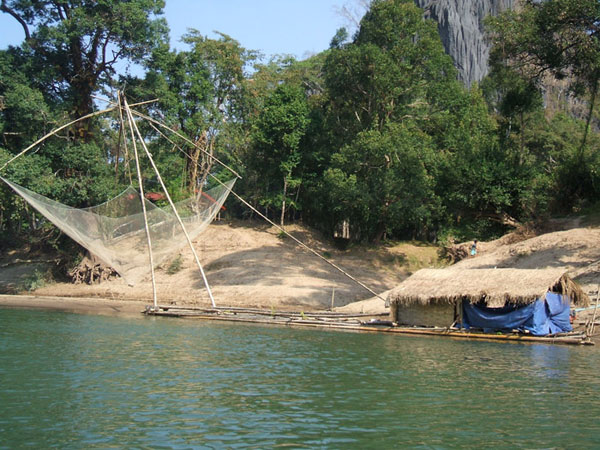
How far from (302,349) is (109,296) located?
15.3 m

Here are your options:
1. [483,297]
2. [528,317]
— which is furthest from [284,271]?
[528,317]

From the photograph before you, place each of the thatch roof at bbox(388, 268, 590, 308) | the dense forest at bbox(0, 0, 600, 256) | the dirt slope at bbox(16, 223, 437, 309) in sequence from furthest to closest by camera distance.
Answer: the dense forest at bbox(0, 0, 600, 256) < the dirt slope at bbox(16, 223, 437, 309) < the thatch roof at bbox(388, 268, 590, 308)

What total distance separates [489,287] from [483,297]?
1.06 ft

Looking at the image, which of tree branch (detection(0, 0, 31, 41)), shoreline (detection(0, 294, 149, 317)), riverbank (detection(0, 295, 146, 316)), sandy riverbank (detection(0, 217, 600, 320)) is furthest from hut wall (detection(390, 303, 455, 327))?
tree branch (detection(0, 0, 31, 41))

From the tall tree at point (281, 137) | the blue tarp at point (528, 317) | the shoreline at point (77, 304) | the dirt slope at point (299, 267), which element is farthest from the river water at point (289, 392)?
the tall tree at point (281, 137)

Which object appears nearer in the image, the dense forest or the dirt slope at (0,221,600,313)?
the dirt slope at (0,221,600,313)

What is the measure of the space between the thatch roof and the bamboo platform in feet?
2.72

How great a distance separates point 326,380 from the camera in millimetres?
11172

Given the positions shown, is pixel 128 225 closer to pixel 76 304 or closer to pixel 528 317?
pixel 76 304

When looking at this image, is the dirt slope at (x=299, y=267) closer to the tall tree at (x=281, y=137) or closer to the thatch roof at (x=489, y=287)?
the thatch roof at (x=489, y=287)

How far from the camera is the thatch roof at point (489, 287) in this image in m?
15.9

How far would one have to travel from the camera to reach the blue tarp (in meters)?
16.2

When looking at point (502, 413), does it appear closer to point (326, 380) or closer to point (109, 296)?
point (326, 380)

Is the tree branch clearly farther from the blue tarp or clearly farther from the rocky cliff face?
the rocky cliff face
